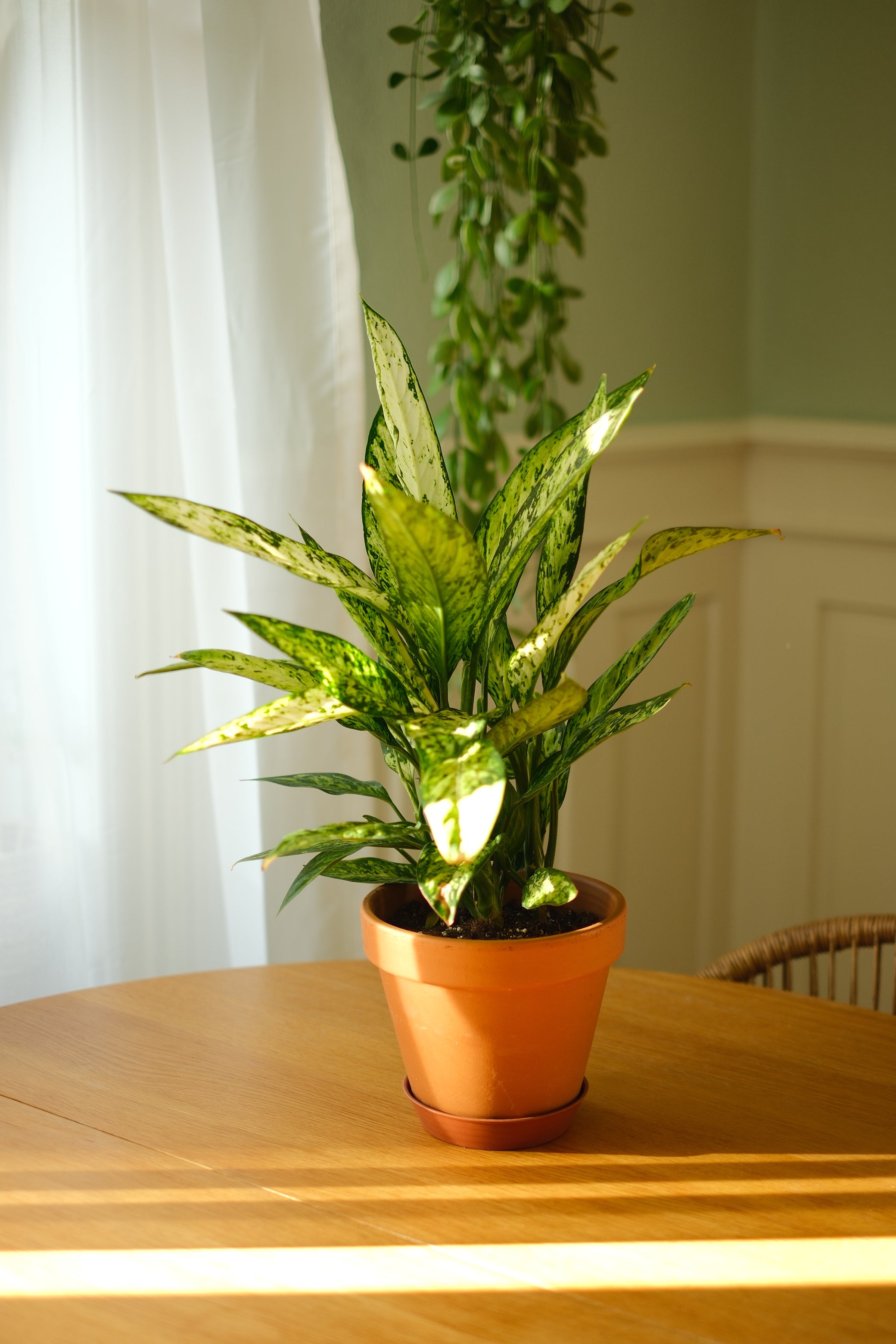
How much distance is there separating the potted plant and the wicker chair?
42 centimetres

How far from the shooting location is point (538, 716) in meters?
Answer: 0.73

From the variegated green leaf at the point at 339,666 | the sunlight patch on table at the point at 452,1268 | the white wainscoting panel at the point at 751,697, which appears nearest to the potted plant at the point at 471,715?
the variegated green leaf at the point at 339,666

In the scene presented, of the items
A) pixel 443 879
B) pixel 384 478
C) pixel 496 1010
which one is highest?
pixel 384 478

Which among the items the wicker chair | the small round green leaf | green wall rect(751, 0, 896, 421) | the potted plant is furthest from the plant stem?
green wall rect(751, 0, 896, 421)

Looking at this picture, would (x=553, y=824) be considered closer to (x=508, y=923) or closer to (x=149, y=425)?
(x=508, y=923)

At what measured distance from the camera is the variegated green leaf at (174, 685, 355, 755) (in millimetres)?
695

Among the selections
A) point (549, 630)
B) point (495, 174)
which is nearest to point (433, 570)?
point (549, 630)

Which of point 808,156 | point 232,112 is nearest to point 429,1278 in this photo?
point 232,112

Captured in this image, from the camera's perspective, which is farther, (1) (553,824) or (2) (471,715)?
(1) (553,824)

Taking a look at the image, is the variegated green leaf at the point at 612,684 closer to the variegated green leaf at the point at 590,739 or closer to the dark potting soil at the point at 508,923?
the variegated green leaf at the point at 590,739

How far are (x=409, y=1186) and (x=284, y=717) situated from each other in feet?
1.00

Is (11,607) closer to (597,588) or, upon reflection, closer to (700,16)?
(597,588)

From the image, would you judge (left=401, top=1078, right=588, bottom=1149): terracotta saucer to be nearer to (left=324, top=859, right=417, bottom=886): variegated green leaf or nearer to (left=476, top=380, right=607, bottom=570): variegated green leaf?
(left=324, top=859, right=417, bottom=886): variegated green leaf

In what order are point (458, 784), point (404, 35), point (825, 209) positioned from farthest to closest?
point (825, 209) < point (404, 35) < point (458, 784)
